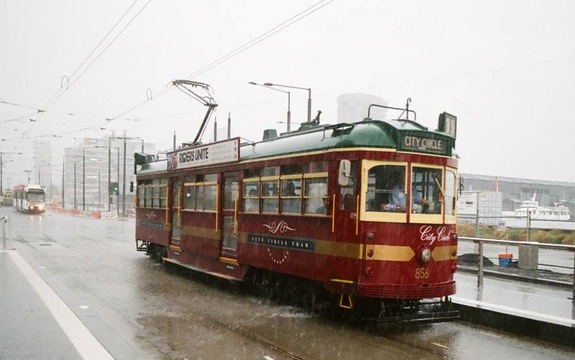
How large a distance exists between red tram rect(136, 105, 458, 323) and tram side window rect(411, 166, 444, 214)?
0.02 metres

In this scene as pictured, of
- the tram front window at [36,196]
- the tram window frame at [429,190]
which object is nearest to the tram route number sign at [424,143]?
the tram window frame at [429,190]

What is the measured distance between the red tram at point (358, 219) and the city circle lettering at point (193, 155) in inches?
97.5

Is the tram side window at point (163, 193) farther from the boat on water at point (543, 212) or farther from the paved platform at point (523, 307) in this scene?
the boat on water at point (543, 212)

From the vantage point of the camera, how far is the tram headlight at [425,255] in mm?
8508

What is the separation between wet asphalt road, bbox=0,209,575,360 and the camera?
7109 millimetres

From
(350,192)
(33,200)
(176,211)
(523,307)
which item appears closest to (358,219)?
(350,192)

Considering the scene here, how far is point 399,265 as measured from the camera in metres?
8.38

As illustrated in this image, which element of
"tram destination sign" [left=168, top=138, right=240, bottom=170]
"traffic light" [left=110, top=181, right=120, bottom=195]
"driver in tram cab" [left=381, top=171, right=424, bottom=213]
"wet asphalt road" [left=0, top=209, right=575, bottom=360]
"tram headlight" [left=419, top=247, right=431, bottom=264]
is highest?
"tram destination sign" [left=168, top=138, right=240, bottom=170]

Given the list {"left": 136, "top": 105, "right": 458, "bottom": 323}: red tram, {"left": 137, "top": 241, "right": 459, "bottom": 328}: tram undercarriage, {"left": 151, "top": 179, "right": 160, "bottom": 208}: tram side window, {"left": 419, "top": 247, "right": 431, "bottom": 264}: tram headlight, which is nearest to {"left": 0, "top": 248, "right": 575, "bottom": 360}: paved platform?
{"left": 137, "top": 241, "right": 459, "bottom": 328}: tram undercarriage

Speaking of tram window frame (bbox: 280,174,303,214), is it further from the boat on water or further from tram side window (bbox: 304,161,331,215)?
the boat on water

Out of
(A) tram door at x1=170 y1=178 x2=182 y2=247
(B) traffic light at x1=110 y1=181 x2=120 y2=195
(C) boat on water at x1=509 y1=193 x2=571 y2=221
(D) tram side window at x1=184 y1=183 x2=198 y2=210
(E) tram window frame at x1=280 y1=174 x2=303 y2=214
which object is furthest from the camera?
(B) traffic light at x1=110 y1=181 x2=120 y2=195

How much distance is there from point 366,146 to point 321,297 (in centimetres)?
283

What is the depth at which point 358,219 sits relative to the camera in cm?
832

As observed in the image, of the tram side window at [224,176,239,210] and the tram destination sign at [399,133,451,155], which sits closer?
the tram destination sign at [399,133,451,155]
